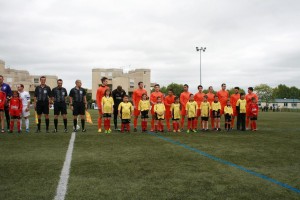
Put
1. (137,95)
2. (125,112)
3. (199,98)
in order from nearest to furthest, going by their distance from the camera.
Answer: (125,112), (137,95), (199,98)

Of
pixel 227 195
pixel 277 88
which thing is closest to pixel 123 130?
pixel 227 195

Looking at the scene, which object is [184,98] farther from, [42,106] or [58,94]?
[42,106]

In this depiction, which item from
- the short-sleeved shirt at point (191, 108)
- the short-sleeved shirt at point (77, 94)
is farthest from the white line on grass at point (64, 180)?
the short-sleeved shirt at point (191, 108)

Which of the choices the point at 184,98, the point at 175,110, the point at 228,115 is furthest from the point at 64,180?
the point at 228,115

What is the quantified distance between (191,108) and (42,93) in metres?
5.93

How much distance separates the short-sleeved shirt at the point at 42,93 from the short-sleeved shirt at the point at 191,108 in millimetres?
5543

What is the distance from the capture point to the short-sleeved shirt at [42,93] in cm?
1120

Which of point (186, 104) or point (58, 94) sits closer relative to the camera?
point (58, 94)

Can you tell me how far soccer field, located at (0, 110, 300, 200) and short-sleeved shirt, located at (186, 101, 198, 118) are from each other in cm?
444

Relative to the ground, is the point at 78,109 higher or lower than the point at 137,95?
lower

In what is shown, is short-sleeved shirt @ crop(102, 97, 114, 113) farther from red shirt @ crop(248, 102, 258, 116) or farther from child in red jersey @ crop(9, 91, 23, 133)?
red shirt @ crop(248, 102, 258, 116)

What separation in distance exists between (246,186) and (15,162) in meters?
4.19

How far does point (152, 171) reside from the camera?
5.12 metres

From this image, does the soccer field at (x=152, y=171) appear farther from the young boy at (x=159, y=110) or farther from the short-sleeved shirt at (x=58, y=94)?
the young boy at (x=159, y=110)
